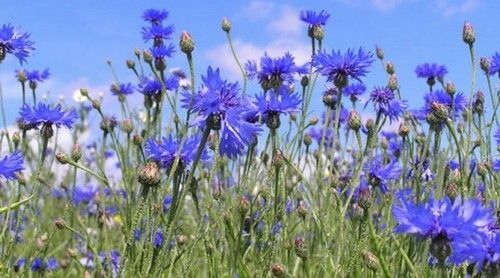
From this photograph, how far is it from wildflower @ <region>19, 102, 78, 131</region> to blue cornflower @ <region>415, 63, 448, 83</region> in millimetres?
1600

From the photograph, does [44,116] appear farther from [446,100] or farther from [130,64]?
[446,100]

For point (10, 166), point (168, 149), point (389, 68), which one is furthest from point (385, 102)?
point (10, 166)

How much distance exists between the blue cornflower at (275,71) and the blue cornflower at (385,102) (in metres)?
0.30

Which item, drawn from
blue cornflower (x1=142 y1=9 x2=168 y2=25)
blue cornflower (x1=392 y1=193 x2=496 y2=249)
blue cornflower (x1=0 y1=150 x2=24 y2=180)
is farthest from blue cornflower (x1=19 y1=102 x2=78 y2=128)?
blue cornflower (x1=392 y1=193 x2=496 y2=249)

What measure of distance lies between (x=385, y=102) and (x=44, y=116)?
114cm

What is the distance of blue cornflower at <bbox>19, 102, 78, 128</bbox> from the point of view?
8.04 feet

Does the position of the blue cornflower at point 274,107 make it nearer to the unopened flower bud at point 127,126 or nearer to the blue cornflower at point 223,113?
the blue cornflower at point 223,113

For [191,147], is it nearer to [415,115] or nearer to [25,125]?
[25,125]

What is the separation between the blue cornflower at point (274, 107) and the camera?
2234mm

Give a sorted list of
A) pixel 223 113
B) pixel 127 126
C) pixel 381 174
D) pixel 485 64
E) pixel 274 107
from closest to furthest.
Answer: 1. pixel 223 113
2. pixel 274 107
3. pixel 381 174
4. pixel 485 64
5. pixel 127 126

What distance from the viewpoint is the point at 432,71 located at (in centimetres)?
343

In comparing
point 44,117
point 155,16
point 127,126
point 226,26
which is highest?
point 155,16

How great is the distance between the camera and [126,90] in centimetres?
373

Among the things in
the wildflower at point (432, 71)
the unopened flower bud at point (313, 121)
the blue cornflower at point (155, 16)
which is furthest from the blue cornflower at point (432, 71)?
the blue cornflower at point (155, 16)
